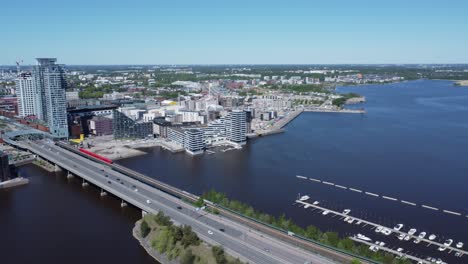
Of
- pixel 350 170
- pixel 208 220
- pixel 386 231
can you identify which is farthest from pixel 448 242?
pixel 350 170

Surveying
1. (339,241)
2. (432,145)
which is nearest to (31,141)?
(339,241)

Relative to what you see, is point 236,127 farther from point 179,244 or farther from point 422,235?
point 179,244

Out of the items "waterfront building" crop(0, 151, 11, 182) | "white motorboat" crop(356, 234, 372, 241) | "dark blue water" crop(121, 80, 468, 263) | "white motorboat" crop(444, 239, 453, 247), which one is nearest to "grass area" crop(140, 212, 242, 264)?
"dark blue water" crop(121, 80, 468, 263)

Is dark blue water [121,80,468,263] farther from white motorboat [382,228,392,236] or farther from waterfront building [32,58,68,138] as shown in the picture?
waterfront building [32,58,68,138]

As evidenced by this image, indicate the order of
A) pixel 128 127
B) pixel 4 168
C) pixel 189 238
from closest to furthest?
pixel 189 238, pixel 4 168, pixel 128 127

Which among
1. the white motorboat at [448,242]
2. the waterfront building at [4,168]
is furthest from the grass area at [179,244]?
the waterfront building at [4,168]

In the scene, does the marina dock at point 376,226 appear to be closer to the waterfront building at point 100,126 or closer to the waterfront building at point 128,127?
the waterfront building at point 128,127

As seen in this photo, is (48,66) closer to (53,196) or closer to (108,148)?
(108,148)
